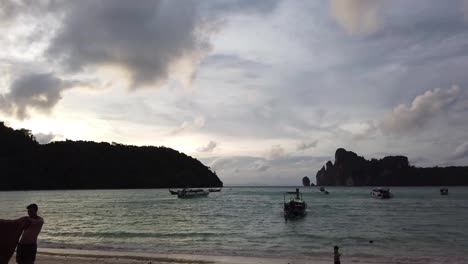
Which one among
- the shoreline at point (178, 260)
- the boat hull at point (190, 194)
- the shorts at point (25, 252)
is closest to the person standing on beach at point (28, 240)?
the shorts at point (25, 252)

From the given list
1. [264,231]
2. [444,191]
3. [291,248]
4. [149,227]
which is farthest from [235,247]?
[444,191]

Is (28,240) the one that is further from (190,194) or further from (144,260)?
(190,194)

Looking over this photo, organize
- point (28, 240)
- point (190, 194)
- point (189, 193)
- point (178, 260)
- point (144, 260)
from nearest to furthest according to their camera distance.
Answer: point (28, 240) → point (144, 260) → point (178, 260) → point (189, 193) → point (190, 194)

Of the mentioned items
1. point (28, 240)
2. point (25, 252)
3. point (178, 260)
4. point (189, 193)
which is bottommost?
point (178, 260)

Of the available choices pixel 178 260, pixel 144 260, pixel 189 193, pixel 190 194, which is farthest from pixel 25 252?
pixel 190 194

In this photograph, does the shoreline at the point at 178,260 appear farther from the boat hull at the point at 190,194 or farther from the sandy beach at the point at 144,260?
the boat hull at the point at 190,194

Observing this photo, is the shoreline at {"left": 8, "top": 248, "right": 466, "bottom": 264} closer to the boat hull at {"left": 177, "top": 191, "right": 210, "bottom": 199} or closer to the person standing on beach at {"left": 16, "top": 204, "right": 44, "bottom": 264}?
the person standing on beach at {"left": 16, "top": 204, "right": 44, "bottom": 264}

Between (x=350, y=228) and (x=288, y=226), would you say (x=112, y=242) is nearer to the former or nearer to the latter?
(x=288, y=226)

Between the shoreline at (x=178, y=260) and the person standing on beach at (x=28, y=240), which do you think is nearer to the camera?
the person standing on beach at (x=28, y=240)

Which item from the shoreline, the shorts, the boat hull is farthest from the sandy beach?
the boat hull

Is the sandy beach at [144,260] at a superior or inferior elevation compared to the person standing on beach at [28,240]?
inferior

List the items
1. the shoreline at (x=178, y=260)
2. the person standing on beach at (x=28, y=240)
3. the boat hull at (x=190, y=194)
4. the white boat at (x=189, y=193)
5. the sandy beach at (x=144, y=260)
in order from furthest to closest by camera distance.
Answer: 1. the white boat at (x=189, y=193)
2. the boat hull at (x=190, y=194)
3. the shoreline at (x=178, y=260)
4. the sandy beach at (x=144, y=260)
5. the person standing on beach at (x=28, y=240)

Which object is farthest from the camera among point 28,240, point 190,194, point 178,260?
point 190,194

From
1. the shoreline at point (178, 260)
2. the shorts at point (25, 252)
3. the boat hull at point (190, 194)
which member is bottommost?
the shoreline at point (178, 260)
